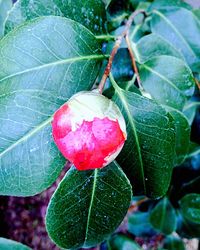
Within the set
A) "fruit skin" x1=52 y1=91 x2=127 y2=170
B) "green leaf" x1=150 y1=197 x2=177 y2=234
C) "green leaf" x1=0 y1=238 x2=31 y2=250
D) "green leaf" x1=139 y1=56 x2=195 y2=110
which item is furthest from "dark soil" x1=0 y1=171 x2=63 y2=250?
"fruit skin" x1=52 y1=91 x2=127 y2=170

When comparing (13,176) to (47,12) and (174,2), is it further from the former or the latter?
(174,2)

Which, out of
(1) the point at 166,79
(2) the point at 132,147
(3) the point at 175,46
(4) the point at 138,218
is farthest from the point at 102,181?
(4) the point at 138,218

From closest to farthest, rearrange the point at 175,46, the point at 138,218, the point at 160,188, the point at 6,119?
the point at 6,119 → the point at 160,188 → the point at 175,46 → the point at 138,218

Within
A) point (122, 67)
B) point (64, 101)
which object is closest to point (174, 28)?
point (122, 67)

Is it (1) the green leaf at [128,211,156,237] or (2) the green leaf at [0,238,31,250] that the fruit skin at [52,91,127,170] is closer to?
(2) the green leaf at [0,238,31,250]

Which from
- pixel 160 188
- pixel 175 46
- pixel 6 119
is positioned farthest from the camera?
pixel 175 46

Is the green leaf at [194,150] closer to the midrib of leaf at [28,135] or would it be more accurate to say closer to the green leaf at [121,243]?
the green leaf at [121,243]

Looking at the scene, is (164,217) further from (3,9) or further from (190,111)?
(3,9)

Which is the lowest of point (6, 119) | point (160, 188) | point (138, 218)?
point (138, 218)
